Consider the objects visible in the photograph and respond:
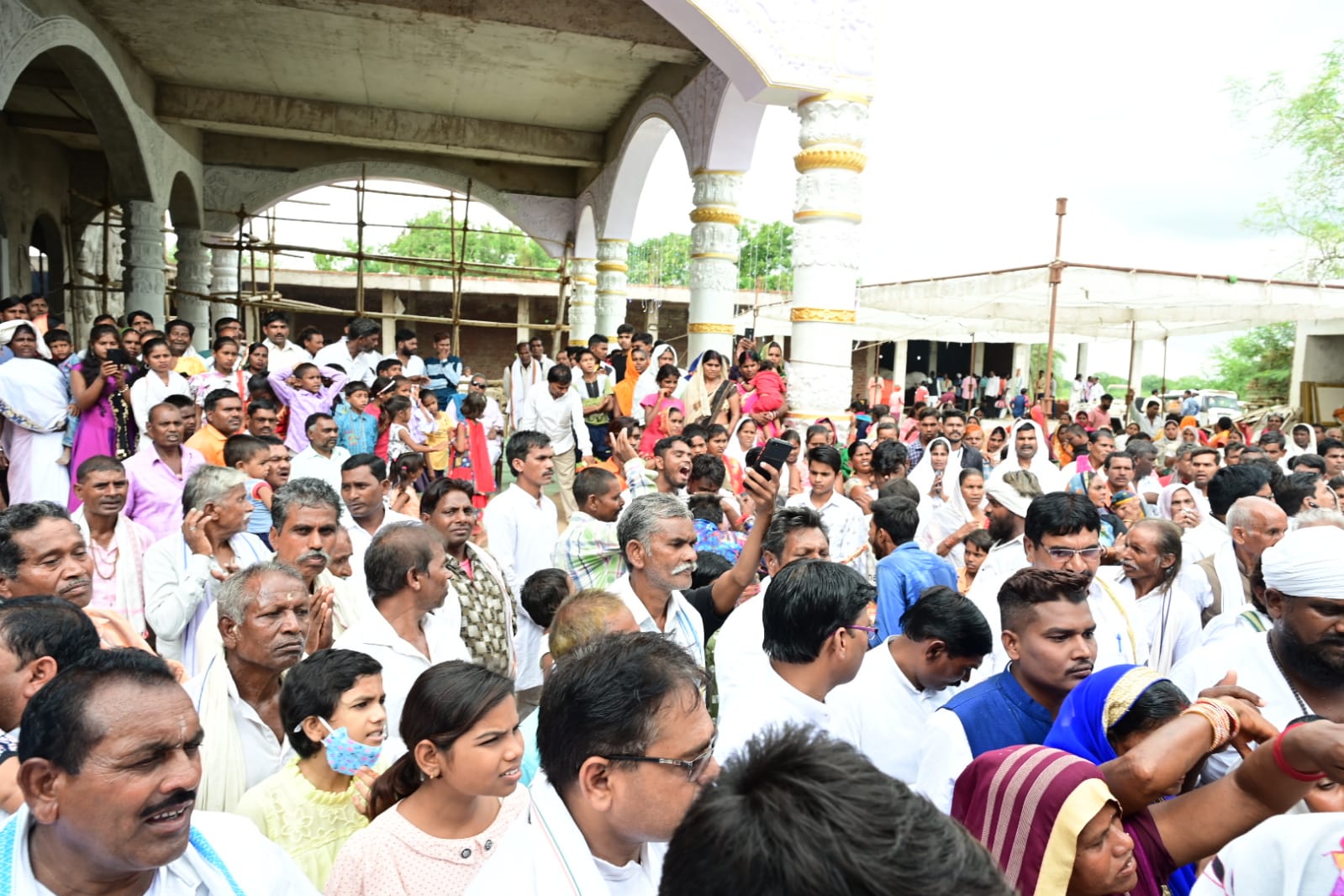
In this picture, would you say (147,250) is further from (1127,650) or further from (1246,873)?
(1246,873)

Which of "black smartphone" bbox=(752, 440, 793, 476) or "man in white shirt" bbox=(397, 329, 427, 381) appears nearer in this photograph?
"black smartphone" bbox=(752, 440, 793, 476)

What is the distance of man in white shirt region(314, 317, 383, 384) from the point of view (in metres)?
8.75

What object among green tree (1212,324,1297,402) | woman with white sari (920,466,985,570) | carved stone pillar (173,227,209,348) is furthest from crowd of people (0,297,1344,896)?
green tree (1212,324,1297,402)

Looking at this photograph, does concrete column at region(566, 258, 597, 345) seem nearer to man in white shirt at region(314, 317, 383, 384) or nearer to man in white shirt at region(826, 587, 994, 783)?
man in white shirt at region(314, 317, 383, 384)

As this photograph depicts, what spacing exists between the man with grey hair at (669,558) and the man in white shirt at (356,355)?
244 inches

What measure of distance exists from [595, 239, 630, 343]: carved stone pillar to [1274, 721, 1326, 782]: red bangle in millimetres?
12911

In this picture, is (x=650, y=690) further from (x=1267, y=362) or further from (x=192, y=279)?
(x=1267, y=362)

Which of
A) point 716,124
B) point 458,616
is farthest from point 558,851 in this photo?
point 716,124

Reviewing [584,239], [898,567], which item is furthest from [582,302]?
[898,567]

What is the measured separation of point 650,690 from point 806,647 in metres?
0.91

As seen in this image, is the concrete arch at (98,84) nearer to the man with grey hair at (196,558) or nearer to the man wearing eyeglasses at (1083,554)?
the man with grey hair at (196,558)

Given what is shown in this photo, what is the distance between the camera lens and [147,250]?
39.3 ft

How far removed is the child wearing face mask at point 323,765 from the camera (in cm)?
209

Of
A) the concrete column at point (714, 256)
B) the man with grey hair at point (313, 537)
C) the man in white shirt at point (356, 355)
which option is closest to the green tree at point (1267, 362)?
the concrete column at point (714, 256)
